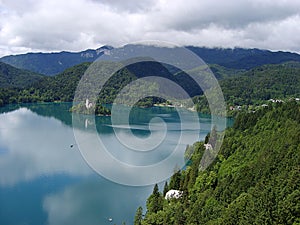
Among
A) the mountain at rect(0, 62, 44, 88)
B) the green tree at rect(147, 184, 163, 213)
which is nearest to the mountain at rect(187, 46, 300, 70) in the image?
the mountain at rect(0, 62, 44, 88)

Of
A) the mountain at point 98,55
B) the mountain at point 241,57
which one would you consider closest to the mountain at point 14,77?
the mountain at point 98,55

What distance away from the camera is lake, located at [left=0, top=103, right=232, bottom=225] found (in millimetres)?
13414

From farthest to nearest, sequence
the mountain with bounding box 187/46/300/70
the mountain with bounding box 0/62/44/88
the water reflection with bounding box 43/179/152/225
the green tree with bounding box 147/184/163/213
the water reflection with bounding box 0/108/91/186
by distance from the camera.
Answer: the mountain with bounding box 187/46/300/70, the mountain with bounding box 0/62/44/88, the water reflection with bounding box 0/108/91/186, the water reflection with bounding box 43/179/152/225, the green tree with bounding box 147/184/163/213

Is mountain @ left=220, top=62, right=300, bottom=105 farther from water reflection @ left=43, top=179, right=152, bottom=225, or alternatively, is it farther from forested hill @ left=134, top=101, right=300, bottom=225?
water reflection @ left=43, top=179, right=152, bottom=225

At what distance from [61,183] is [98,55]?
440ft

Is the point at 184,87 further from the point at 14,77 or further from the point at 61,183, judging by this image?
the point at 61,183

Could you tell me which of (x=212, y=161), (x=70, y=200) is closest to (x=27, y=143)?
(x=70, y=200)

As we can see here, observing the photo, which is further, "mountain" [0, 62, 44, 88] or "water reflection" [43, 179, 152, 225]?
"mountain" [0, 62, 44, 88]

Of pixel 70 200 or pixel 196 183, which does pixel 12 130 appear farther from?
pixel 196 183

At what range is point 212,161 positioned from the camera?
14.2 meters

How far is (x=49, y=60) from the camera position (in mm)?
176625

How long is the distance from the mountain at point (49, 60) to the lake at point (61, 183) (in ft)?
460

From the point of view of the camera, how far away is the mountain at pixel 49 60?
166 meters

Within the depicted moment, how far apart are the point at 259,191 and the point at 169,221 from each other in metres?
2.94
